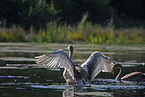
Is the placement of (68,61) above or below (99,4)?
below

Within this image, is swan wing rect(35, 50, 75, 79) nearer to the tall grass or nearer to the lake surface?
the lake surface

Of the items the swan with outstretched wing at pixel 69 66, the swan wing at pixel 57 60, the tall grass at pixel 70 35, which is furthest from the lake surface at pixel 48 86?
the tall grass at pixel 70 35

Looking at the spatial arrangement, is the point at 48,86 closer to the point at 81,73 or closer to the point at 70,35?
the point at 81,73

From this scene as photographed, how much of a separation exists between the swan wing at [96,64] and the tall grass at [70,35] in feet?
49.3

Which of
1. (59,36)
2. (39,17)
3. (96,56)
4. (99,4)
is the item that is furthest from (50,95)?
(99,4)

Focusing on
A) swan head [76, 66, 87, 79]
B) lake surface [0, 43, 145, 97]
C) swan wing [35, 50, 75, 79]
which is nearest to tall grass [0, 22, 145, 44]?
lake surface [0, 43, 145, 97]

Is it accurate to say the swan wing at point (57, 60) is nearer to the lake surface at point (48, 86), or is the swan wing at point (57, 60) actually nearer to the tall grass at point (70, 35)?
the lake surface at point (48, 86)

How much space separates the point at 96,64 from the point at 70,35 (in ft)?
55.2

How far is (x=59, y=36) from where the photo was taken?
26750mm

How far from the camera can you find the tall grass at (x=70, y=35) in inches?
1051

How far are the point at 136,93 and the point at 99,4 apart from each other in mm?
39036

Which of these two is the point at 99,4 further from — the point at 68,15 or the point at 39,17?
the point at 39,17

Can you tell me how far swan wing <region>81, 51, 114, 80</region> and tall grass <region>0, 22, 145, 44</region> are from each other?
49.3 feet

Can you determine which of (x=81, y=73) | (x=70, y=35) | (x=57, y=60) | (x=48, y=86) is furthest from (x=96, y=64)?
(x=70, y=35)
